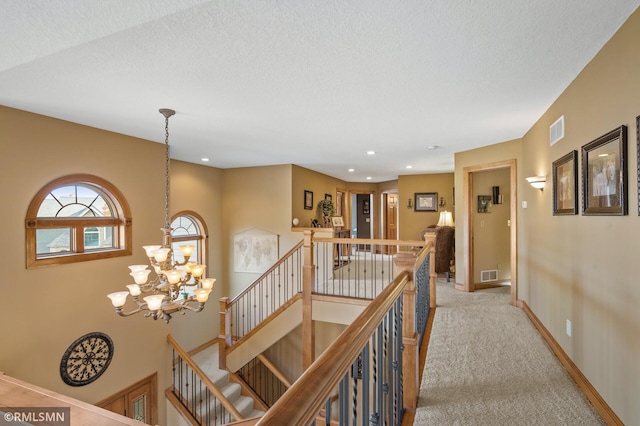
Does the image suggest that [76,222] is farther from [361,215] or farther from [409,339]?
[361,215]

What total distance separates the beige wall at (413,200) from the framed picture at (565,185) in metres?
5.08

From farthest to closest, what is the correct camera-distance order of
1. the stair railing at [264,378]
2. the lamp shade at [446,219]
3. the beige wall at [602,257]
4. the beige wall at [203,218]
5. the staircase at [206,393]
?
the lamp shade at [446,219], the stair railing at [264,378], the beige wall at [203,218], the staircase at [206,393], the beige wall at [602,257]

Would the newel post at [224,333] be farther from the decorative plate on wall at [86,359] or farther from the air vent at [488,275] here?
the air vent at [488,275]

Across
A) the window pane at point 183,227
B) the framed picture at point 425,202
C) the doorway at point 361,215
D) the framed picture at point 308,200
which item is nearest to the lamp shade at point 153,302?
the window pane at point 183,227

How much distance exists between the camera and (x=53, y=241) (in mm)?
3607

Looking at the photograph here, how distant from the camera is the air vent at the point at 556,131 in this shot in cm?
286

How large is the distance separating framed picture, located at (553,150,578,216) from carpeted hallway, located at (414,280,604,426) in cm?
132

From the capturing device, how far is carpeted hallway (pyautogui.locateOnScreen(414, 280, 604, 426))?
1.98 metres

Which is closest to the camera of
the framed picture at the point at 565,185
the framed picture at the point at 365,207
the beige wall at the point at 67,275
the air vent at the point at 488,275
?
the framed picture at the point at 565,185

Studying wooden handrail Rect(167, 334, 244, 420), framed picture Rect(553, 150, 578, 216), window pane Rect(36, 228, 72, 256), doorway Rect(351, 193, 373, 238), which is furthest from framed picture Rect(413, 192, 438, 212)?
window pane Rect(36, 228, 72, 256)

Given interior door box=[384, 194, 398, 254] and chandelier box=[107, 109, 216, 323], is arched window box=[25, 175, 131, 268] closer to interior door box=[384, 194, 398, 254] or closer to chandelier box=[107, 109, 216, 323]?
chandelier box=[107, 109, 216, 323]

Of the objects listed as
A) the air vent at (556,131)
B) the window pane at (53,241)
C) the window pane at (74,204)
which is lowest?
the window pane at (53,241)

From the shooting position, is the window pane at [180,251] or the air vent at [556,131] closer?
the air vent at [556,131]

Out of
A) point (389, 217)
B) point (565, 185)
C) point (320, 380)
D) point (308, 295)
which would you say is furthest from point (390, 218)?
point (320, 380)
